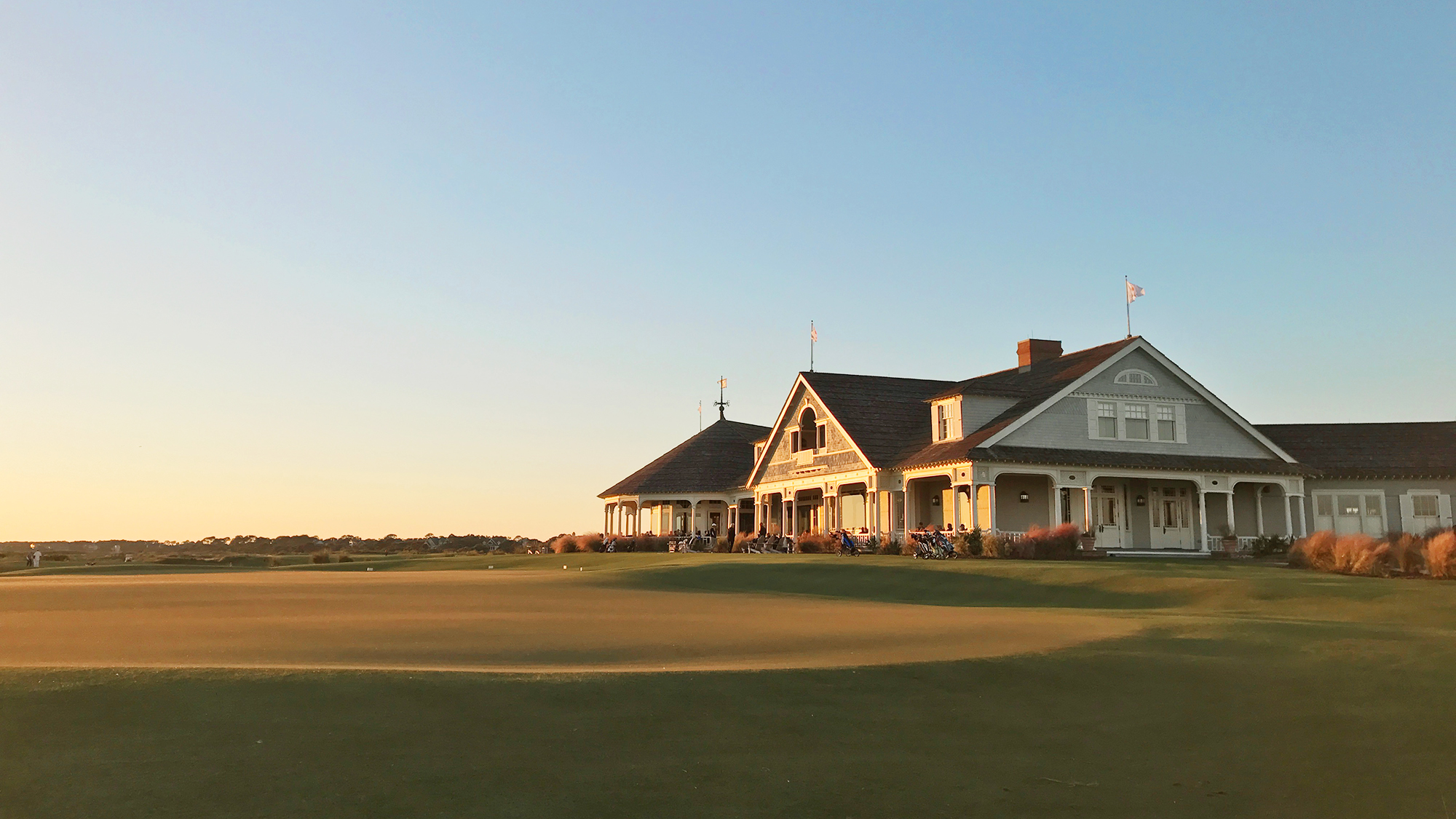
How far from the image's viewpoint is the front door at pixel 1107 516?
1529 inches

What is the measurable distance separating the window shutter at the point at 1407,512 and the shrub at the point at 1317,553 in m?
17.2

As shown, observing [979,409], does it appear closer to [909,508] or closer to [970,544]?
[909,508]

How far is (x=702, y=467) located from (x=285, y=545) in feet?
182

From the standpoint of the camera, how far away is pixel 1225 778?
27.0 ft

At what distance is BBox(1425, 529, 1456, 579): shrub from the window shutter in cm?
2287

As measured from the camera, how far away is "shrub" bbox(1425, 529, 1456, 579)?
21141 millimetres

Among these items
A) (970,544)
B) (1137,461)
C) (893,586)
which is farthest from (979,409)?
(893,586)

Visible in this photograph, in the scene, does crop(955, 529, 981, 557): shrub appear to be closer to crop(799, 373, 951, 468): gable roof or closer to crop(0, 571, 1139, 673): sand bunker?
crop(799, 373, 951, 468): gable roof

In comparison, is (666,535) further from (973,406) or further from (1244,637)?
(1244,637)

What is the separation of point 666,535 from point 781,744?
4818 centimetres

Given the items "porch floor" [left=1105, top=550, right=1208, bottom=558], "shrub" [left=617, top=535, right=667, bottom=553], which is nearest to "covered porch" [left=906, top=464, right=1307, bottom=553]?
"porch floor" [left=1105, top=550, right=1208, bottom=558]

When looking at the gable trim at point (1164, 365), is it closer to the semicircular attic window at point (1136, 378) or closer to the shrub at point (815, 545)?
the semicircular attic window at point (1136, 378)

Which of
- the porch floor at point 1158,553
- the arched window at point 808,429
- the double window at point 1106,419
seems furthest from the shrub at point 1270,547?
the arched window at point 808,429

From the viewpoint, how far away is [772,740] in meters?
8.33
